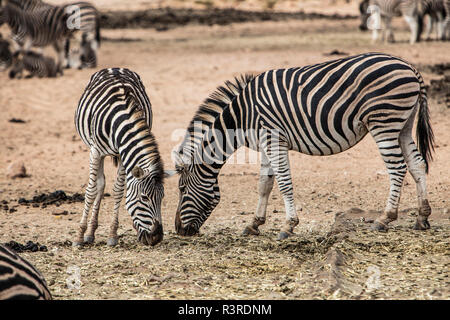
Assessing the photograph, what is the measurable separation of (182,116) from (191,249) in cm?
628

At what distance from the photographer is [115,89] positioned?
6637 millimetres

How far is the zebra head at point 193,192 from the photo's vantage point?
6.72m

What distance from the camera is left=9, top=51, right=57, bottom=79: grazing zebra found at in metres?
15.5

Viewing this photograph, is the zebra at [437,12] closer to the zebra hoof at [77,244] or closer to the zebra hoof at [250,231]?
the zebra hoof at [250,231]

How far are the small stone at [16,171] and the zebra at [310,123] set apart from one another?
12.9 feet

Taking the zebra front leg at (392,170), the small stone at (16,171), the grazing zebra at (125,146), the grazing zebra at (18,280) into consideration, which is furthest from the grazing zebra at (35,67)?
the grazing zebra at (18,280)

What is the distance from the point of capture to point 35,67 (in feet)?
51.0

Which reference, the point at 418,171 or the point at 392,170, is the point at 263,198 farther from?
the point at 418,171

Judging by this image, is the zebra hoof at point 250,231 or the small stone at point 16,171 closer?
the zebra hoof at point 250,231

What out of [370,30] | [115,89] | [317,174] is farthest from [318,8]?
[115,89]

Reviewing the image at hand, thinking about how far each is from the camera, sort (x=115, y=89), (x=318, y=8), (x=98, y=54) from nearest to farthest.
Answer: (x=115, y=89)
(x=98, y=54)
(x=318, y=8)

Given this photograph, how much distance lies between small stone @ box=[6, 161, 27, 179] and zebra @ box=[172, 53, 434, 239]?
12.9ft
